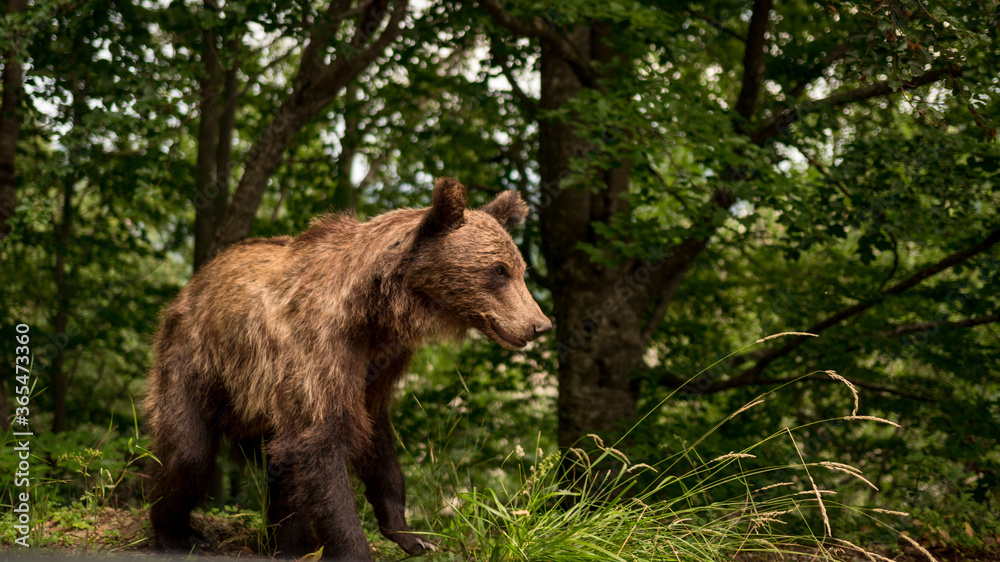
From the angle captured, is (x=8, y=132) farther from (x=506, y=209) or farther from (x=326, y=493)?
(x=326, y=493)

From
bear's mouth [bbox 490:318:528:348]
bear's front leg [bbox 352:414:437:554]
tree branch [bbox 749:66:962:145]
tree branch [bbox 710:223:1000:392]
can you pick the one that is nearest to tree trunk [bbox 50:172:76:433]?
bear's front leg [bbox 352:414:437:554]

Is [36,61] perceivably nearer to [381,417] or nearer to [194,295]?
[194,295]

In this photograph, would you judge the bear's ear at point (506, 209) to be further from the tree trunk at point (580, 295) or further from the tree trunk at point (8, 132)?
the tree trunk at point (8, 132)

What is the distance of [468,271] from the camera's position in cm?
343

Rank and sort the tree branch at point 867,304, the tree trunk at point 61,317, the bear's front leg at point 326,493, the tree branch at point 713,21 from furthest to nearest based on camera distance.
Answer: the tree trunk at point 61,317
the tree branch at point 713,21
the tree branch at point 867,304
the bear's front leg at point 326,493

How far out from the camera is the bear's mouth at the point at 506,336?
3342 millimetres

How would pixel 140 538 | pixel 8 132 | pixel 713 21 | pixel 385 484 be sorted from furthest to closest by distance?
pixel 713 21, pixel 8 132, pixel 140 538, pixel 385 484

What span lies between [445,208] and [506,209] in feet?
1.88

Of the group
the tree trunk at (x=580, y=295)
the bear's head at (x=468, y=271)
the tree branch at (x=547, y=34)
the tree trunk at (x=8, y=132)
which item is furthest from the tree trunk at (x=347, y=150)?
the bear's head at (x=468, y=271)

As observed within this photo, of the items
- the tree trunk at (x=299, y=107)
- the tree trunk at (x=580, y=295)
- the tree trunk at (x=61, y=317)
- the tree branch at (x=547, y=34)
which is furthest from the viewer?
the tree trunk at (x=61, y=317)

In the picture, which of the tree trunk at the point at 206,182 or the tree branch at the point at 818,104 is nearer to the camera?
the tree branch at the point at 818,104

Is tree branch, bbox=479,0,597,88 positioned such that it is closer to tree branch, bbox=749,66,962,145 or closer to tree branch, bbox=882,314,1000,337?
tree branch, bbox=749,66,962,145

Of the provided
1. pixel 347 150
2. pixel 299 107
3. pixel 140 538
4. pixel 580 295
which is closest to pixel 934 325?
pixel 580 295

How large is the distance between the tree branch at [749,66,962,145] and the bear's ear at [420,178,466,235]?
3.28 metres
